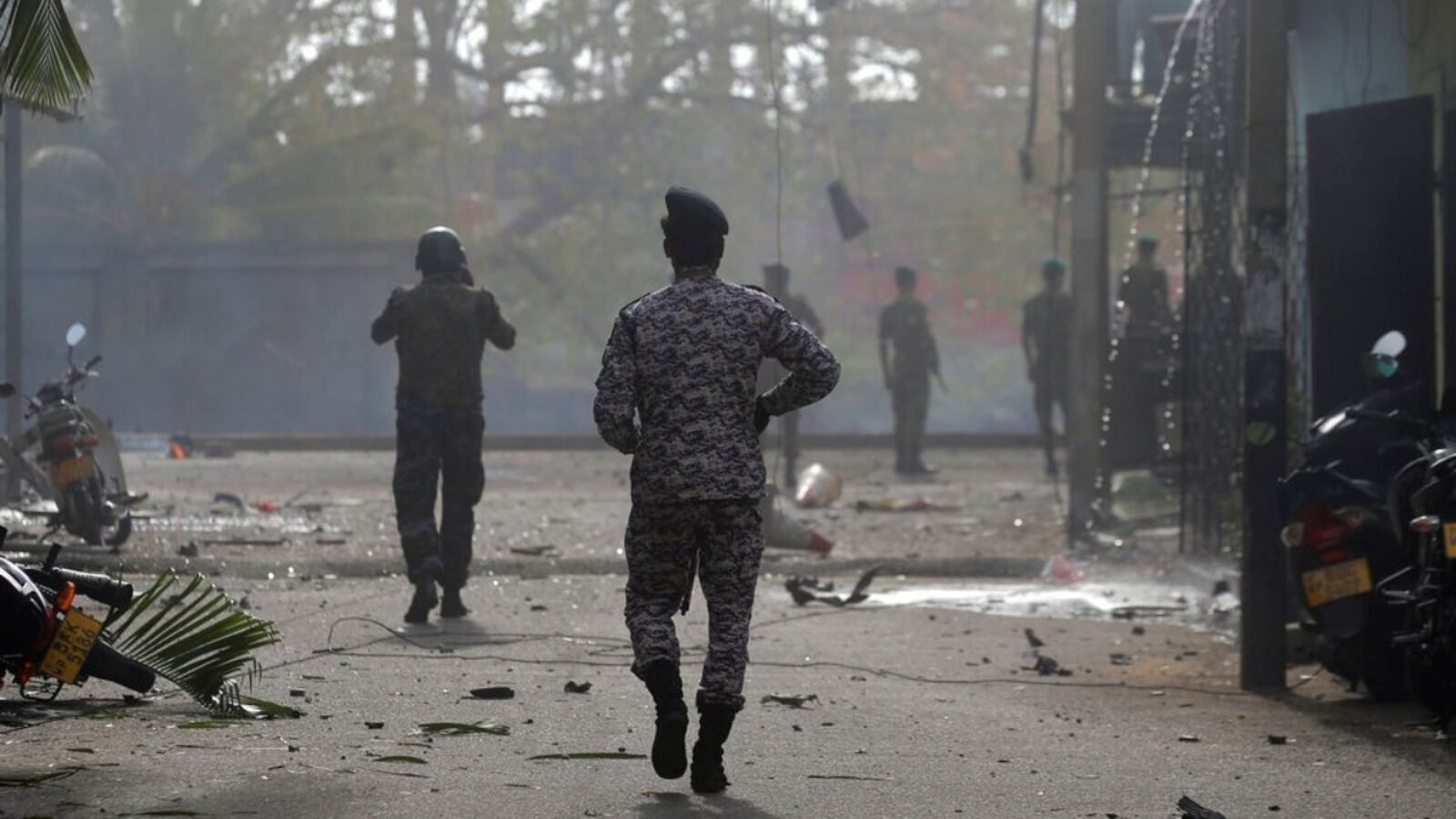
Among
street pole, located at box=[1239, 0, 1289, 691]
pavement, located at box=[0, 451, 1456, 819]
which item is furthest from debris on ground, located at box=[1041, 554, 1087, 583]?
street pole, located at box=[1239, 0, 1289, 691]

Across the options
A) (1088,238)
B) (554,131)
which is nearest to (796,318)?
(1088,238)

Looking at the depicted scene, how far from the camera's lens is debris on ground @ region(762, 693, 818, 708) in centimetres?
788

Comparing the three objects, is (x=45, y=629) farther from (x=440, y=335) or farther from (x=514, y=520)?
(x=514, y=520)

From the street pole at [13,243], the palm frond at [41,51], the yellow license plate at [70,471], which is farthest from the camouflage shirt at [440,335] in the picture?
the street pole at [13,243]

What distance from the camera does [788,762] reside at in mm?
6582

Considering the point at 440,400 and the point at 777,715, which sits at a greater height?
the point at 440,400

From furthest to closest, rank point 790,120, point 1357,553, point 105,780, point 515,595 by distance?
point 790,120, point 515,595, point 1357,553, point 105,780

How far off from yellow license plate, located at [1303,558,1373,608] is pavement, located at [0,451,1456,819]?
405 millimetres

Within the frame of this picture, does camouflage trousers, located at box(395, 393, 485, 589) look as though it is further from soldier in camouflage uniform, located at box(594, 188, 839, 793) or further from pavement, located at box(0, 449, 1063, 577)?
soldier in camouflage uniform, located at box(594, 188, 839, 793)

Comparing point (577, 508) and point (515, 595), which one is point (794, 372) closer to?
point (515, 595)

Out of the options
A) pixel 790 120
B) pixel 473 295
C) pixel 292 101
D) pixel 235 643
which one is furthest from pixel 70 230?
pixel 235 643

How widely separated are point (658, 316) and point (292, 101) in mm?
34118

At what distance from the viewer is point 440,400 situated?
10227mm

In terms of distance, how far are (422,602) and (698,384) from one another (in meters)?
3.91
